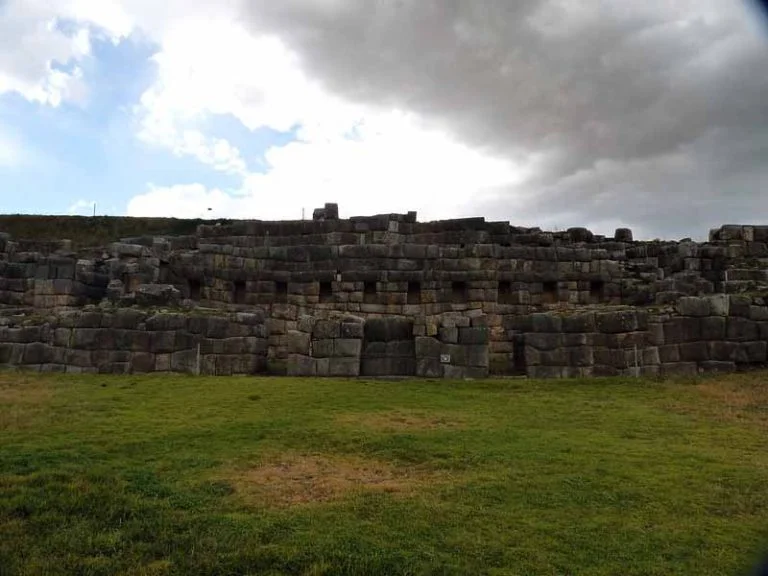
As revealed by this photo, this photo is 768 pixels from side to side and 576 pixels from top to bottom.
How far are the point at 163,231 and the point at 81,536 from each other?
4306cm

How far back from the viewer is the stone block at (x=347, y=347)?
52.2 feet

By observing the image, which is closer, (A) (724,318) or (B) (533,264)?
(A) (724,318)

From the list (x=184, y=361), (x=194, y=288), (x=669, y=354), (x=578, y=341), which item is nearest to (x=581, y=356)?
(x=578, y=341)

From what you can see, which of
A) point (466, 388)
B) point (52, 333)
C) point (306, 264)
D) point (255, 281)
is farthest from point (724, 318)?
point (52, 333)

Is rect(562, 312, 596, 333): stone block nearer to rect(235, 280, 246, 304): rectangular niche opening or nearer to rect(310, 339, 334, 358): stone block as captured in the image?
rect(310, 339, 334, 358): stone block

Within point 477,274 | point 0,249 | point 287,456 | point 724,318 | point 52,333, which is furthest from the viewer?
point 0,249

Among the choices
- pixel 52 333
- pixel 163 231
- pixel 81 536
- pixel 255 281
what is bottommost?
pixel 81 536

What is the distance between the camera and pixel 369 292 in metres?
23.2

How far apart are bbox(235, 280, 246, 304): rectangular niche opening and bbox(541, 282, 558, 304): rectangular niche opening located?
36.4 feet

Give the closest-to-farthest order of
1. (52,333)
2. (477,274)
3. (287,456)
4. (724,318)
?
1. (287,456)
2. (724,318)
3. (52,333)
4. (477,274)

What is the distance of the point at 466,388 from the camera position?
1427 cm

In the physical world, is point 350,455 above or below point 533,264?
below

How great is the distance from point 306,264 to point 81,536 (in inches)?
689

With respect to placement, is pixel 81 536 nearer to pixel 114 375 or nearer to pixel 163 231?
pixel 114 375
